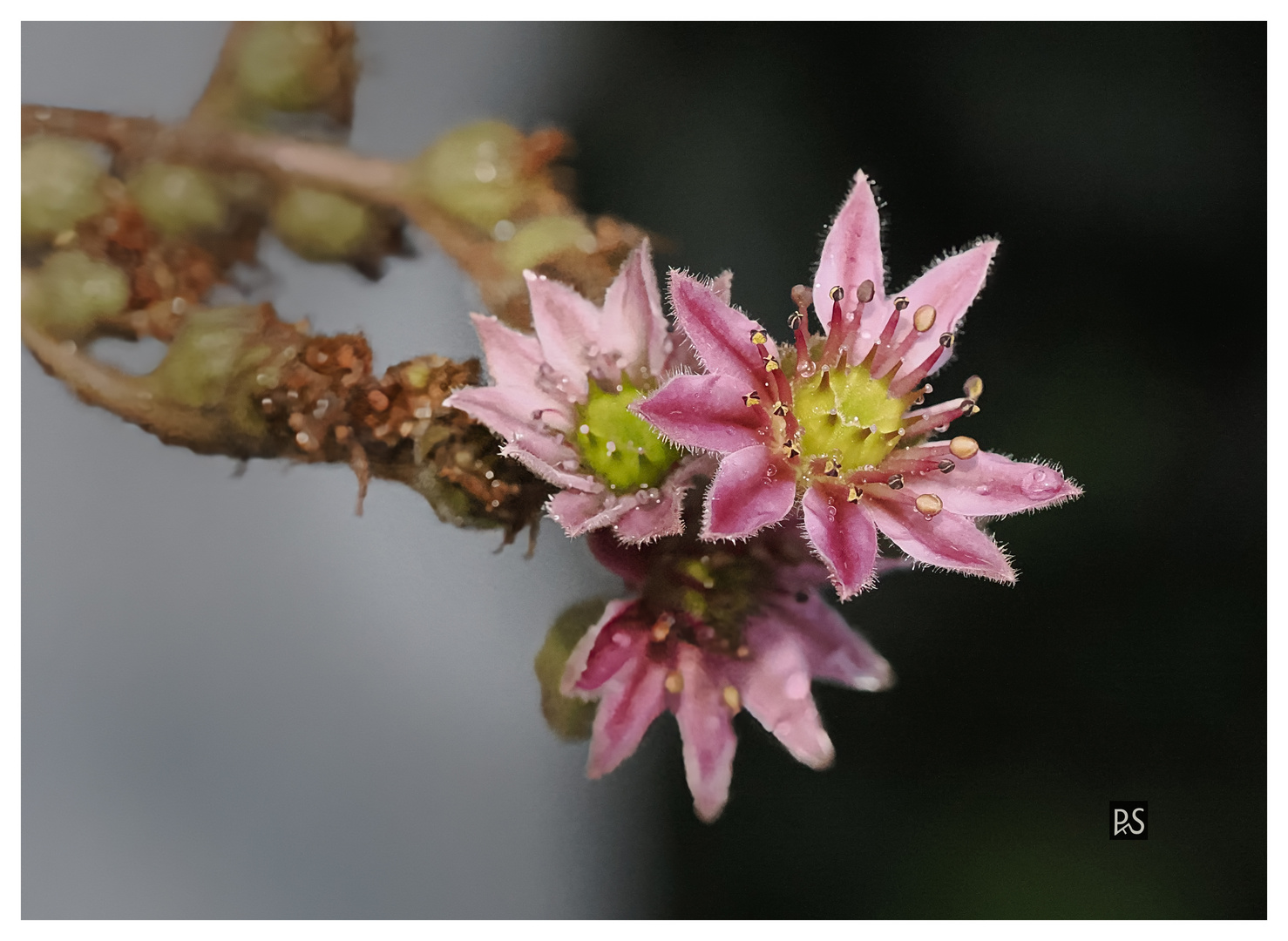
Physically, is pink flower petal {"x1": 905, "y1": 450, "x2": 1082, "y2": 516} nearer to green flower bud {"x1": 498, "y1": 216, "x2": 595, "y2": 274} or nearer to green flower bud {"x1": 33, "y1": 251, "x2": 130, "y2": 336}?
green flower bud {"x1": 498, "y1": 216, "x2": 595, "y2": 274}

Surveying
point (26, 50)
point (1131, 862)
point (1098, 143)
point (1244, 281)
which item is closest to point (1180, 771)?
point (1131, 862)

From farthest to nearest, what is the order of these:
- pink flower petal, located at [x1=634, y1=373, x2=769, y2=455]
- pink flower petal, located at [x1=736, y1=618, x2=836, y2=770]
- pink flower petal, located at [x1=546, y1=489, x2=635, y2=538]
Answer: pink flower petal, located at [x1=736, y1=618, x2=836, y2=770] < pink flower petal, located at [x1=546, y1=489, x2=635, y2=538] < pink flower petal, located at [x1=634, y1=373, x2=769, y2=455]

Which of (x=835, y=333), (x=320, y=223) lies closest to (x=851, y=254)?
(x=835, y=333)

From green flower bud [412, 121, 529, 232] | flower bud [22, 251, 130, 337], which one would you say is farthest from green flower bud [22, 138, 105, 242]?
green flower bud [412, 121, 529, 232]

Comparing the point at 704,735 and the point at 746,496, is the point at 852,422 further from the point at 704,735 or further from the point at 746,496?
the point at 704,735

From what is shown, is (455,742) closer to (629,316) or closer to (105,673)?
(105,673)
